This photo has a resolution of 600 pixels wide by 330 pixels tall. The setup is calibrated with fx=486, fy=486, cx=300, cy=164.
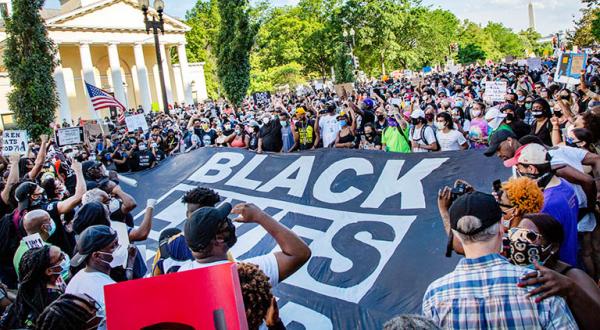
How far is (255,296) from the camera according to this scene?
2369mm

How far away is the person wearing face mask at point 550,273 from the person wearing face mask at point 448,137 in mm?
4094

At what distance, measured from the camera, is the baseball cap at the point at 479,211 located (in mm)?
2311

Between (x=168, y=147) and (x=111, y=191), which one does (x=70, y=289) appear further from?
(x=168, y=147)

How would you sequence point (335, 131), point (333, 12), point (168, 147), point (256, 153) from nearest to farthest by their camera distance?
point (256, 153) → point (335, 131) → point (168, 147) → point (333, 12)

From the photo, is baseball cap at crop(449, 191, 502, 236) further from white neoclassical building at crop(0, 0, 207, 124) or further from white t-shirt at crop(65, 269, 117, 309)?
white neoclassical building at crop(0, 0, 207, 124)

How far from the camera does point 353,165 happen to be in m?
6.19

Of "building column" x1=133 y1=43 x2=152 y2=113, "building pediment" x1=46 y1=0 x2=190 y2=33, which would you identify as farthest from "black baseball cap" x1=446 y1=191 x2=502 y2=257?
"building column" x1=133 y1=43 x2=152 y2=113

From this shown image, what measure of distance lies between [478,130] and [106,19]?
4992 cm

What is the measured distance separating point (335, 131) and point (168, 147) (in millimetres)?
7544

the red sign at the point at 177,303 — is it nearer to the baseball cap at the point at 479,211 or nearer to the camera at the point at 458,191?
the baseball cap at the point at 479,211

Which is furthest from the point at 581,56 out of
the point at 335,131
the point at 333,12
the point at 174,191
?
the point at 333,12

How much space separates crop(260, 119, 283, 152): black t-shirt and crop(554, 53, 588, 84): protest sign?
589 centimetres

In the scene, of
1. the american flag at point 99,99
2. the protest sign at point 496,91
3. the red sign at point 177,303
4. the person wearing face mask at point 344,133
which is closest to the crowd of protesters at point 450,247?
A: the red sign at point 177,303

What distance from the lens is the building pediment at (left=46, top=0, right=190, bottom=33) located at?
4631 cm
